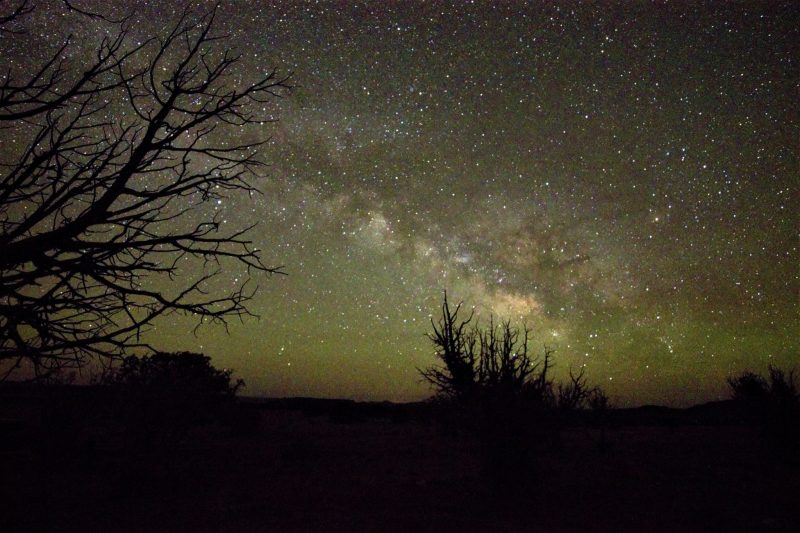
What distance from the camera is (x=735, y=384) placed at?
1695 cm

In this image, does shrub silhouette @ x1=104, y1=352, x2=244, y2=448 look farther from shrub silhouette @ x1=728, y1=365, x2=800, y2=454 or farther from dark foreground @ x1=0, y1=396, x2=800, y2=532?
shrub silhouette @ x1=728, y1=365, x2=800, y2=454

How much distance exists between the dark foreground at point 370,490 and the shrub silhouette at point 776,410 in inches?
25.2

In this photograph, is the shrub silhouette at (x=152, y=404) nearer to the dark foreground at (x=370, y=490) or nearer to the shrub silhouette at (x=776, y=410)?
the dark foreground at (x=370, y=490)

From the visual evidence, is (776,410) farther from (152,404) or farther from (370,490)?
(152,404)

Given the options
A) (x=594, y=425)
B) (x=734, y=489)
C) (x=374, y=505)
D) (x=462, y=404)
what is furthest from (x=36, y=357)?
(x=594, y=425)

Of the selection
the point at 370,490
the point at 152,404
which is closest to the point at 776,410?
the point at 370,490

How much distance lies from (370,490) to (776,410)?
1181cm

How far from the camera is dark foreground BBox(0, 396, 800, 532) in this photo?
7781mm

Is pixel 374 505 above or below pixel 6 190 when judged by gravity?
below

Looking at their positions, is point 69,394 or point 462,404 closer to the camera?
point 462,404

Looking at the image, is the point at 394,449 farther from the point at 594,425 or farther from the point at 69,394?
the point at 594,425

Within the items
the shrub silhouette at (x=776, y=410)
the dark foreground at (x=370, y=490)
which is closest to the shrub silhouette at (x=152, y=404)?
the dark foreground at (x=370, y=490)

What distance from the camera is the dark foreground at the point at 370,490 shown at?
778cm

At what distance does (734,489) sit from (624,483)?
200 cm
